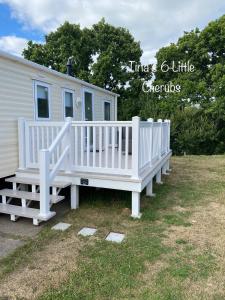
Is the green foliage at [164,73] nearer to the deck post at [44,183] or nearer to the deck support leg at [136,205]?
the deck support leg at [136,205]

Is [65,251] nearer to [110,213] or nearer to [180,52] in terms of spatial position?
[110,213]

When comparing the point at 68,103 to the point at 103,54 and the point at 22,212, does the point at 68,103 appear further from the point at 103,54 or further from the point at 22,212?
the point at 103,54

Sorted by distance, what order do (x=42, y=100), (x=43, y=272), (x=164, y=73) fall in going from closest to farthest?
(x=43, y=272) < (x=42, y=100) < (x=164, y=73)

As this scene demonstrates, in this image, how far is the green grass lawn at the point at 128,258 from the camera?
2.40m

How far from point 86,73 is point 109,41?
2.79 metres

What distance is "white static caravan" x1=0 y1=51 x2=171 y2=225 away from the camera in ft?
13.5

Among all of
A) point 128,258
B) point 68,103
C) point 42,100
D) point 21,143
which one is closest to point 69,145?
point 21,143

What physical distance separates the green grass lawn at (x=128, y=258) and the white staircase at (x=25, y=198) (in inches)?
12.1

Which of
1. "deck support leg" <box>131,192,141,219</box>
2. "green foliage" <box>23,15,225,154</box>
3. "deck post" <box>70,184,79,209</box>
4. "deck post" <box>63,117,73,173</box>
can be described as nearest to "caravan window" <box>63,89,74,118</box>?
"deck post" <box>63,117,73,173</box>

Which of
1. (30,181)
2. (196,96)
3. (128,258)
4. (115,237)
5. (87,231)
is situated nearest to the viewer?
(128,258)

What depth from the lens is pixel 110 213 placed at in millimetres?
4469

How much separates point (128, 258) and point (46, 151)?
184 cm

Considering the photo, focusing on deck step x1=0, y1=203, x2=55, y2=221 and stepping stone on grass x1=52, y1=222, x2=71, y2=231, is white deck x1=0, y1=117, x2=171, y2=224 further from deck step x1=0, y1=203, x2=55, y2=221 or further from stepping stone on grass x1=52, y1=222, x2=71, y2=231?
stepping stone on grass x1=52, y1=222, x2=71, y2=231

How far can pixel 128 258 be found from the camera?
295cm
